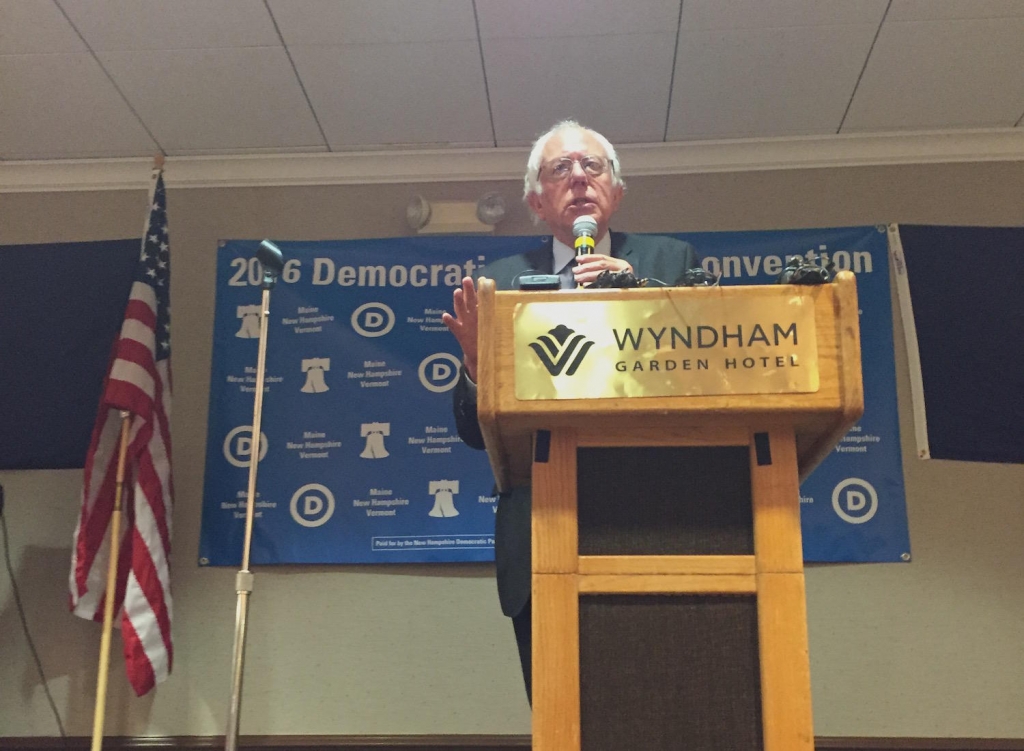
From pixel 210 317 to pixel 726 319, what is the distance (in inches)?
100

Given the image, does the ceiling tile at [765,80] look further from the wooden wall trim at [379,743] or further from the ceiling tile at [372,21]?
the wooden wall trim at [379,743]

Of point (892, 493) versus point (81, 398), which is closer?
point (892, 493)

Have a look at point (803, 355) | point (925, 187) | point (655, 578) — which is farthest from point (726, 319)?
point (925, 187)

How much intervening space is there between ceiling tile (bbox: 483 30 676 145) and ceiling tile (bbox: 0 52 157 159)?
136 centimetres

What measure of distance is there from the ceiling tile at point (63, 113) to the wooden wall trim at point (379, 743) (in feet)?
7.02

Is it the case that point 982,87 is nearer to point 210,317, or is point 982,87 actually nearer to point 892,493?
Answer: point 892,493

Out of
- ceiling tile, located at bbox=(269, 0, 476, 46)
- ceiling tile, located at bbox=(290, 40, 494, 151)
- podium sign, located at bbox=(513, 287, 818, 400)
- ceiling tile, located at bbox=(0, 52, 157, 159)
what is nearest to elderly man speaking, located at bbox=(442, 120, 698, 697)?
podium sign, located at bbox=(513, 287, 818, 400)

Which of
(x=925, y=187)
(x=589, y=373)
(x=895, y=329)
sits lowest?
(x=589, y=373)

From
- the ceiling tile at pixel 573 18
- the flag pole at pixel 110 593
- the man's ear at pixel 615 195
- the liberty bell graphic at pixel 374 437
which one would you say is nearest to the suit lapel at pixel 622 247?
the man's ear at pixel 615 195

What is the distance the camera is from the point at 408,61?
2.75m

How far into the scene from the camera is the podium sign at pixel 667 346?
987mm

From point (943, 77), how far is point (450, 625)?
2.49m

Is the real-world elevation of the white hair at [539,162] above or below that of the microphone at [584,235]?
above

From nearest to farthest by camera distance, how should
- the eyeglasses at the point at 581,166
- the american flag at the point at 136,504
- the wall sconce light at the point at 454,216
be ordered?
1. the eyeglasses at the point at 581,166
2. the american flag at the point at 136,504
3. the wall sconce light at the point at 454,216
